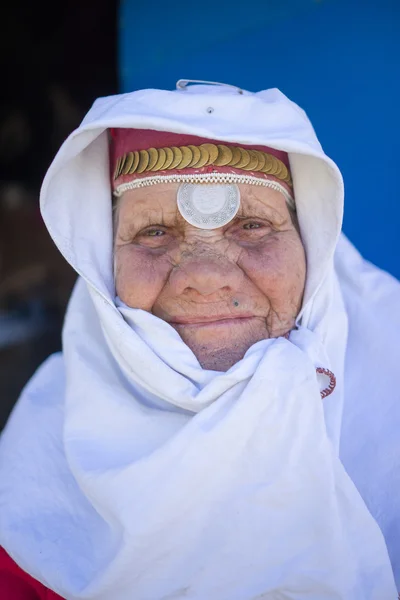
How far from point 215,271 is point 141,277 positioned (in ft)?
0.69

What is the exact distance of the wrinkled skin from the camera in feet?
5.95

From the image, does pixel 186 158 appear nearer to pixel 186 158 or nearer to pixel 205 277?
pixel 186 158

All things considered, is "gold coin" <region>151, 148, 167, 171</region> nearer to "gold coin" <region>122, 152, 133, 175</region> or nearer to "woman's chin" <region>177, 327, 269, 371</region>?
"gold coin" <region>122, 152, 133, 175</region>

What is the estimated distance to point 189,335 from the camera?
183 cm

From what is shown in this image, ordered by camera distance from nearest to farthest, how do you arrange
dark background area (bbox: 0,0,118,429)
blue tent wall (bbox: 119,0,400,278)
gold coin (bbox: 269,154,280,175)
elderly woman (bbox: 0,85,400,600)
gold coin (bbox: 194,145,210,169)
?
1. elderly woman (bbox: 0,85,400,600)
2. gold coin (bbox: 194,145,210,169)
3. gold coin (bbox: 269,154,280,175)
4. blue tent wall (bbox: 119,0,400,278)
5. dark background area (bbox: 0,0,118,429)

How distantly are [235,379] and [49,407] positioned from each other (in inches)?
28.6

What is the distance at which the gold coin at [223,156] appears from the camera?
1841mm

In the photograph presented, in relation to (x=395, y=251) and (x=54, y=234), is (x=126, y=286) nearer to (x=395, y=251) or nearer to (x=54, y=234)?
(x=54, y=234)

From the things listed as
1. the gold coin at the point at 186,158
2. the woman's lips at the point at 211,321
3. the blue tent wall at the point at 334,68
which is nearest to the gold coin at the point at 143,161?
Answer: the gold coin at the point at 186,158

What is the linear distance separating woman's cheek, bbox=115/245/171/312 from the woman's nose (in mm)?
47

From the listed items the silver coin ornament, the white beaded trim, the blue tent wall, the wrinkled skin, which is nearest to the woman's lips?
the wrinkled skin

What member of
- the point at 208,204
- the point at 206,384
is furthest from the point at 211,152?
the point at 206,384

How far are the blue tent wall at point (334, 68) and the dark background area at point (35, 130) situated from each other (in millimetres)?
1482

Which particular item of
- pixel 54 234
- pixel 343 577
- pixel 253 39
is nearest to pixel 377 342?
pixel 343 577
